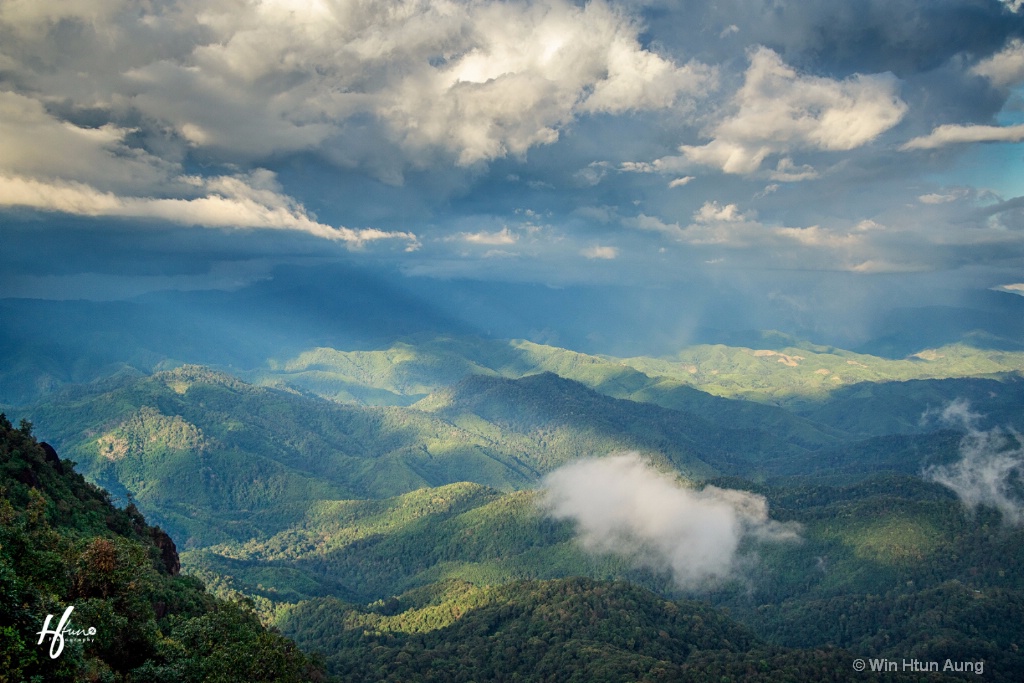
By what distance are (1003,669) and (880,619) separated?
3899 centimetres

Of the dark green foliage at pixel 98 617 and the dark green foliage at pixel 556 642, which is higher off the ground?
the dark green foliage at pixel 98 617

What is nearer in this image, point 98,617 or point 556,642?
point 98,617

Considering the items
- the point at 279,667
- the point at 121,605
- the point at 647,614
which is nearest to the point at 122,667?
the point at 121,605

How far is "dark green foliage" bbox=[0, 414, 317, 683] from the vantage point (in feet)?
86.7

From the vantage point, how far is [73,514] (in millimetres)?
64375

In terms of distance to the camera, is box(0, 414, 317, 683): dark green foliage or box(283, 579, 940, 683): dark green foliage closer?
box(0, 414, 317, 683): dark green foliage

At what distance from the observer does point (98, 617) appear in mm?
32938

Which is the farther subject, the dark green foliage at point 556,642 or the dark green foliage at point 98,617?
the dark green foliage at point 556,642

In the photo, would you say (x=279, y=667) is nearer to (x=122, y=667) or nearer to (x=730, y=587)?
(x=122, y=667)

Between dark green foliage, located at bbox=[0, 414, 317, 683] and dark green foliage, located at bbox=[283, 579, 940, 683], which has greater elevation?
dark green foliage, located at bbox=[0, 414, 317, 683]

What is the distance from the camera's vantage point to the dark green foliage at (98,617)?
1041 inches

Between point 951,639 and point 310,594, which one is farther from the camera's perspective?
point 310,594

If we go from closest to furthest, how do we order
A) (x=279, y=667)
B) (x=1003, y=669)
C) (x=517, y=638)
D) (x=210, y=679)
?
1. (x=210, y=679)
2. (x=279, y=667)
3. (x=1003, y=669)
4. (x=517, y=638)

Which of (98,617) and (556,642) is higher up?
(98,617)
